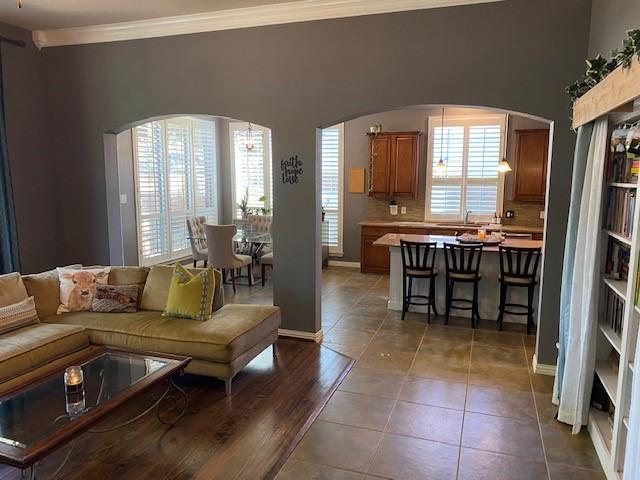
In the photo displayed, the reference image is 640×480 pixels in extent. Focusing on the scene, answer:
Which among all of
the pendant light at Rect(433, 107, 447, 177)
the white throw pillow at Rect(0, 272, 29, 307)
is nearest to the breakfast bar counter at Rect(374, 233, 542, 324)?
the pendant light at Rect(433, 107, 447, 177)

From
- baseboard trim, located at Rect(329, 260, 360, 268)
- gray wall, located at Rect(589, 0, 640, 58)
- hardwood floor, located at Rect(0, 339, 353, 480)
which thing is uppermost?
gray wall, located at Rect(589, 0, 640, 58)

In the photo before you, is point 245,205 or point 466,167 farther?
point 245,205

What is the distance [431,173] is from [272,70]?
4227 millimetres

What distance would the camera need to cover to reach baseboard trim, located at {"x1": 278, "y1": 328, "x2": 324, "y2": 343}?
4.89m

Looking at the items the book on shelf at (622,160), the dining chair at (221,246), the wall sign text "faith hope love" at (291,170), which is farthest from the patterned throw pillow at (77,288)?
the book on shelf at (622,160)

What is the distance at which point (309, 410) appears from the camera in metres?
3.48

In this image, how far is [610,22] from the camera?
3.18 meters

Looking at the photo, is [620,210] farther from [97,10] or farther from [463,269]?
[97,10]

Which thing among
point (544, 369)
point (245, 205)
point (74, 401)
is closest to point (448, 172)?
point (245, 205)

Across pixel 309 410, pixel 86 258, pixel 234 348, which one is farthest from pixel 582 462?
pixel 86 258

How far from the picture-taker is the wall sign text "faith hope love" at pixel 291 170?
4.70m

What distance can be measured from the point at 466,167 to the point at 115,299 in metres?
5.96

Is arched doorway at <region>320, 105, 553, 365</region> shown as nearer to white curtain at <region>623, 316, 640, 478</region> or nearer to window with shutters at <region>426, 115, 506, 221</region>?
window with shutters at <region>426, 115, 506, 221</region>

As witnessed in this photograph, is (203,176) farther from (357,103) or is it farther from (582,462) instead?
(582,462)
